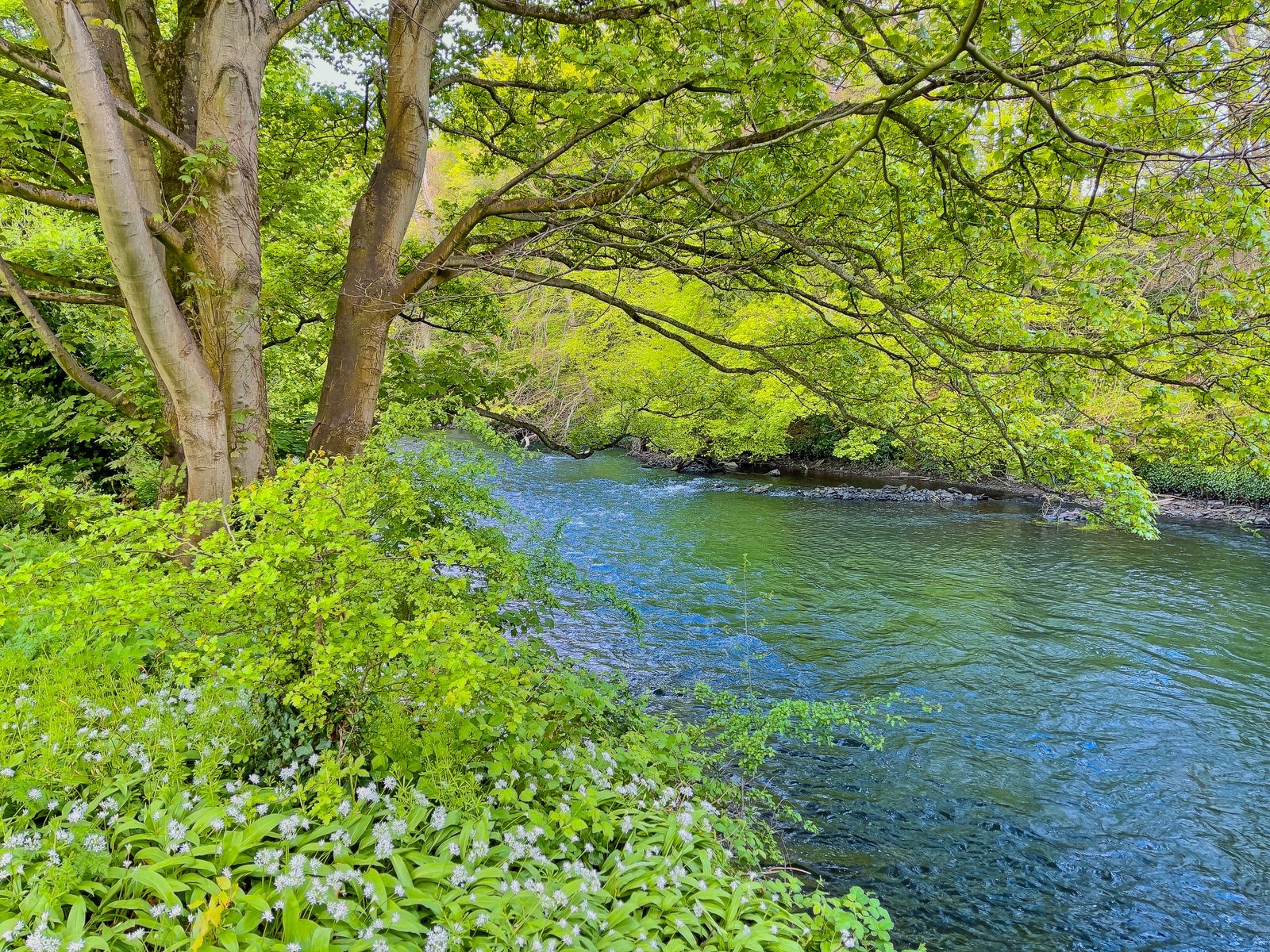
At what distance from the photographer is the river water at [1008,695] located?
16.1ft

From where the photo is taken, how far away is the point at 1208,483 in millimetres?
21969

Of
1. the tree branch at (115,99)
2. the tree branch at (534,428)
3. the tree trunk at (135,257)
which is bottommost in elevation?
the tree branch at (534,428)

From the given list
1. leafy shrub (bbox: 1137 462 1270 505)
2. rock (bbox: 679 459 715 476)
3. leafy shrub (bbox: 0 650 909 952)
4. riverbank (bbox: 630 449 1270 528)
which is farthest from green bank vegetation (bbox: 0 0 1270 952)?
rock (bbox: 679 459 715 476)

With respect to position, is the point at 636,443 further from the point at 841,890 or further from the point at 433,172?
the point at 841,890

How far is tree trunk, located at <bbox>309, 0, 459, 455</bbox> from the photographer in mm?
5391

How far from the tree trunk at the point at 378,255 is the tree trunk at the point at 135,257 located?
3.14 feet

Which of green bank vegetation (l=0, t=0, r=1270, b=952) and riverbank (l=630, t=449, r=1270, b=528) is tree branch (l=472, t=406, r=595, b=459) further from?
riverbank (l=630, t=449, r=1270, b=528)

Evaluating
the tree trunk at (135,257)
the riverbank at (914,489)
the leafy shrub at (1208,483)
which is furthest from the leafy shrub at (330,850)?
the leafy shrub at (1208,483)

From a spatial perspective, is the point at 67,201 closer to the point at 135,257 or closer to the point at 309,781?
the point at 135,257

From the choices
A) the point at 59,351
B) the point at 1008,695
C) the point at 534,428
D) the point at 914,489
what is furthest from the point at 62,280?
the point at 914,489

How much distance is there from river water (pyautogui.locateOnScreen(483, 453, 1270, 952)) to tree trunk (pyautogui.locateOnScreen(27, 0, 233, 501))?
5203mm

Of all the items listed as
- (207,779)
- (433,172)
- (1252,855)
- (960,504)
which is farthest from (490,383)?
(433,172)

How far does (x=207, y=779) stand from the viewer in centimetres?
249

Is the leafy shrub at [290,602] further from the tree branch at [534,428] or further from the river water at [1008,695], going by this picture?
the river water at [1008,695]
